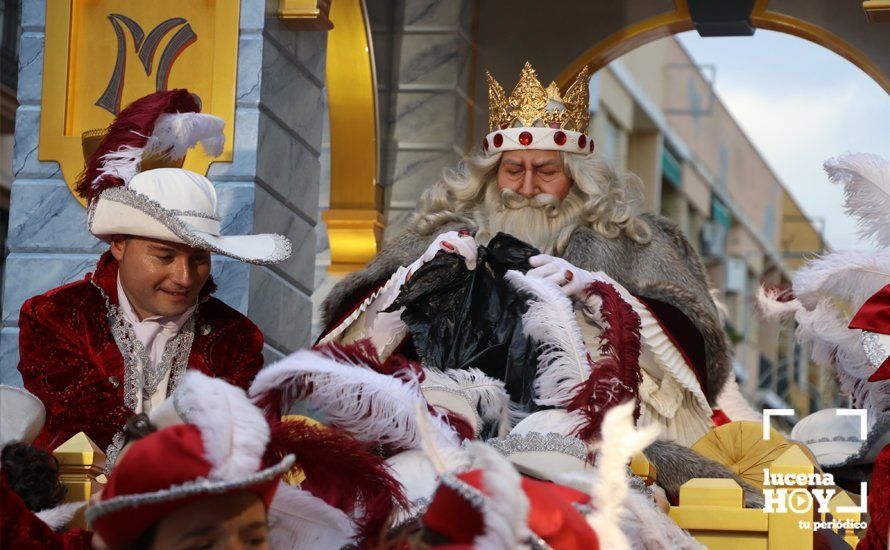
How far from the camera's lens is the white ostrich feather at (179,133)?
578 cm

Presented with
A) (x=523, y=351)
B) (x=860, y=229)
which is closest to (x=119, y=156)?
(x=523, y=351)

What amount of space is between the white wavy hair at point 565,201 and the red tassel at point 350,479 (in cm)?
302

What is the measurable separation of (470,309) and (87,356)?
129 centimetres

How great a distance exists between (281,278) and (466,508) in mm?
4154

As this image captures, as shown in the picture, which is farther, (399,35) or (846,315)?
(399,35)

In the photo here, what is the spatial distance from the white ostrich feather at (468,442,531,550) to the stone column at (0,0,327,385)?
3748 millimetres

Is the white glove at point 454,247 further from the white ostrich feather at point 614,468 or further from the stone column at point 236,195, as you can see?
the white ostrich feather at point 614,468

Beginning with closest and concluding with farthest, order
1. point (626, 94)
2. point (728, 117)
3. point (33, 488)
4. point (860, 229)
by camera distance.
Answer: point (33, 488)
point (860, 229)
point (626, 94)
point (728, 117)

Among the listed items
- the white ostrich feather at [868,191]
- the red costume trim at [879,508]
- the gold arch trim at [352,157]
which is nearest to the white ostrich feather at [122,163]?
the white ostrich feather at [868,191]

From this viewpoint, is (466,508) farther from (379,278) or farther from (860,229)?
(379,278)

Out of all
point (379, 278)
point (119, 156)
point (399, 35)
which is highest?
point (399, 35)

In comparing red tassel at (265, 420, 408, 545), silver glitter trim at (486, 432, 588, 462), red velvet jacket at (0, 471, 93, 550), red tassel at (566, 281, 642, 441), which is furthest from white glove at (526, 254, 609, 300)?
red velvet jacket at (0, 471, 93, 550)

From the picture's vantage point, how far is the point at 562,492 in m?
3.49

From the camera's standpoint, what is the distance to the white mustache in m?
6.90
